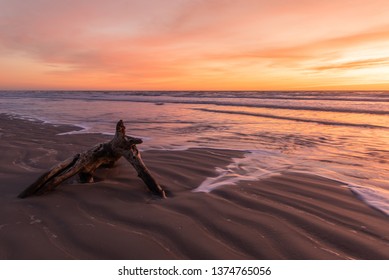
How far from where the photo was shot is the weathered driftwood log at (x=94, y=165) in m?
4.12

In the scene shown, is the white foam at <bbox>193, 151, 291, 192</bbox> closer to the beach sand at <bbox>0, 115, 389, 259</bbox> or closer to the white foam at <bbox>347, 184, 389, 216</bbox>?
the beach sand at <bbox>0, 115, 389, 259</bbox>

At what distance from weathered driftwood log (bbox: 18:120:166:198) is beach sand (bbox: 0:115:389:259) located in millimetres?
146

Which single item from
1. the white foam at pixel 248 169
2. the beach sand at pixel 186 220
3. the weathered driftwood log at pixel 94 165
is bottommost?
the beach sand at pixel 186 220

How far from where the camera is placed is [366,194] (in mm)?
4441

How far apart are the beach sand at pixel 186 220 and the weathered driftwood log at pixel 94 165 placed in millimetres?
146

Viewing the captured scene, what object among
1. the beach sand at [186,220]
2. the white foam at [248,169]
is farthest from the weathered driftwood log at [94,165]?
the white foam at [248,169]

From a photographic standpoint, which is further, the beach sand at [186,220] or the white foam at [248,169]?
the white foam at [248,169]

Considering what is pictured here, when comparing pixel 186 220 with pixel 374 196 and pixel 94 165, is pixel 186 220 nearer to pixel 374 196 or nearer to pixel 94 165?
pixel 94 165

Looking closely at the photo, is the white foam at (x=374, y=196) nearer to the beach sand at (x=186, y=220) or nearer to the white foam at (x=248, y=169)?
the beach sand at (x=186, y=220)

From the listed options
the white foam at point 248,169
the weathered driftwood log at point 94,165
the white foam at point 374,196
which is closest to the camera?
the white foam at point 374,196

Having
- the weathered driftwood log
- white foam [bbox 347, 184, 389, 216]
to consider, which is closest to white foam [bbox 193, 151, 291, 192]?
the weathered driftwood log

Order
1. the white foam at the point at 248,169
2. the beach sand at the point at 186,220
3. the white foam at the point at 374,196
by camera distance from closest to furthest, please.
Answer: the beach sand at the point at 186,220 < the white foam at the point at 374,196 < the white foam at the point at 248,169
